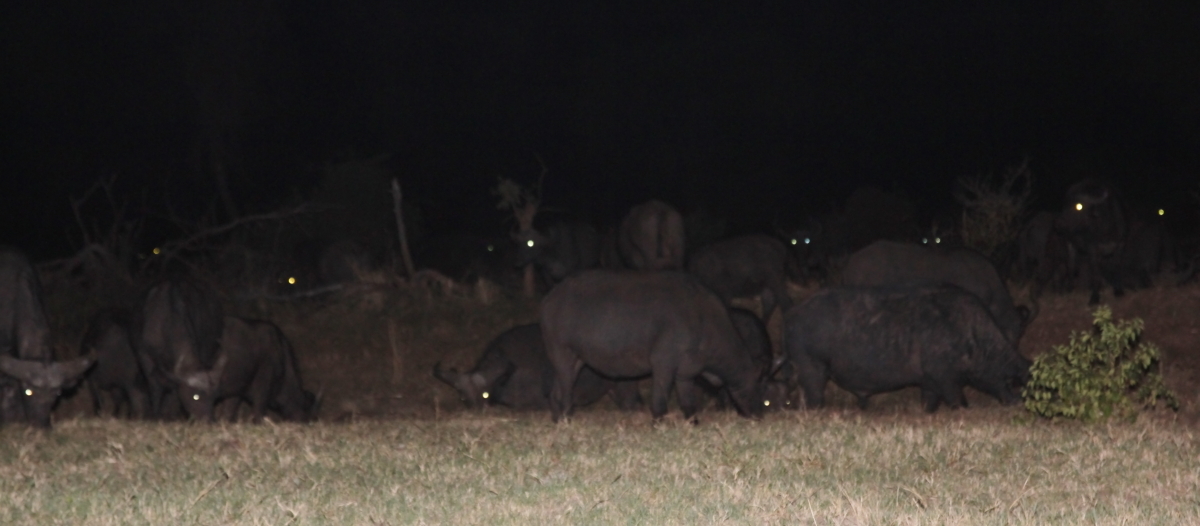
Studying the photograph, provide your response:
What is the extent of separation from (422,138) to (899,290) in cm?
4674

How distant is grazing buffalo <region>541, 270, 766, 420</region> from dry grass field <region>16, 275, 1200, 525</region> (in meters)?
1.05

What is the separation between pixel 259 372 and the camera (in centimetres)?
1664

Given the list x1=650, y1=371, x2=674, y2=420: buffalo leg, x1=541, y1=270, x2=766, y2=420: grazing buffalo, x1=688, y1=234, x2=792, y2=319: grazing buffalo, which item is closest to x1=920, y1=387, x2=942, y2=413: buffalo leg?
x1=541, y1=270, x2=766, y2=420: grazing buffalo

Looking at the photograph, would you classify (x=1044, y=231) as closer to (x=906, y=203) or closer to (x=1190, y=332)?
(x=1190, y=332)

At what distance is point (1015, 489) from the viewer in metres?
7.45

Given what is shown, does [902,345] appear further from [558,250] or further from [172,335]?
[558,250]

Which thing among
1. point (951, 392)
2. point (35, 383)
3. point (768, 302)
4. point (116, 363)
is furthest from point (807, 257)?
point (35, 383)

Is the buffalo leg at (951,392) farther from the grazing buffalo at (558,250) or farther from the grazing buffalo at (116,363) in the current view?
the grazing buffalo at (116,363)

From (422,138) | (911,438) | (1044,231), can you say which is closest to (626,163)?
(422,138)

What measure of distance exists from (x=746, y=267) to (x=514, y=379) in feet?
16.0

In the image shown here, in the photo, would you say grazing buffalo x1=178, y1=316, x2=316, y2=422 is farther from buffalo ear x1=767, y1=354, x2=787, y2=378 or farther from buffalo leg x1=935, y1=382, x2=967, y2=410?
buffalo leg x1=935, y1=382, x2=967, y2=410

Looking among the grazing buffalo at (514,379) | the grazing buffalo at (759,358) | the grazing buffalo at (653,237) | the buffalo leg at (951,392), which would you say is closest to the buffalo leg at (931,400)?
the buffalo leg at (951,392)

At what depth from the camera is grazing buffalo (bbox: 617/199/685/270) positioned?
19688 millimetres

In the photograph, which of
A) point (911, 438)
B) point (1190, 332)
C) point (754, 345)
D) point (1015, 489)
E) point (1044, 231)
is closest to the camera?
point (1015, 489)
